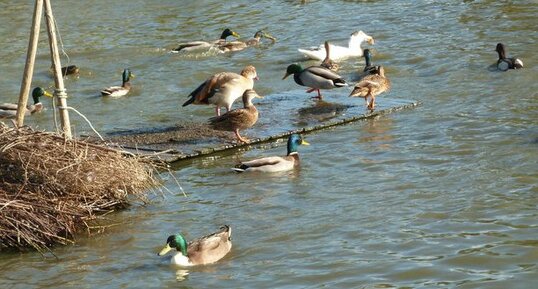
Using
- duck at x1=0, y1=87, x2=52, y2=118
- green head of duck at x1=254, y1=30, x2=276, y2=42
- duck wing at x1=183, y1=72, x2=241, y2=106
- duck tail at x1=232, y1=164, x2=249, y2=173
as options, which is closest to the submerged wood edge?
duck tail at x1=232, y1=164, x2=249, y2=173

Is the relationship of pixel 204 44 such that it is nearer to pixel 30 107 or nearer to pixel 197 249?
pixel 30 107

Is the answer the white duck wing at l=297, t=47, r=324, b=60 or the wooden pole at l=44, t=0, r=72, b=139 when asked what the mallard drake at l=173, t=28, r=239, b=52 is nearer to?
the white duck wing at l=297, t=47, r=324, b=60

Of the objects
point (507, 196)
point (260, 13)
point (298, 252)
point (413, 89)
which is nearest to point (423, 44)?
point (413, 89)

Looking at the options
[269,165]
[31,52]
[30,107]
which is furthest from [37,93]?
[31,52]

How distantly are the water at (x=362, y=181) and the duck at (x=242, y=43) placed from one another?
0.68ft

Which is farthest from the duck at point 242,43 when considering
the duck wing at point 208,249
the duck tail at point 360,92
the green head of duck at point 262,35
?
the duck wing at point 208,249

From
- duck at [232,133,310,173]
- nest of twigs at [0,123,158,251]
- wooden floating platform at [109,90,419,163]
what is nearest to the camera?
nest of twigs at [0,123,158,251]

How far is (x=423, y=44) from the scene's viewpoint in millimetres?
21781

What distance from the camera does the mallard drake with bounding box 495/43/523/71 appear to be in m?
18.7

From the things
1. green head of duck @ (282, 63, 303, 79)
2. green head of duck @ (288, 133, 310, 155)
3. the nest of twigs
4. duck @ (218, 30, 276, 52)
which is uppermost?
the nest of twigs

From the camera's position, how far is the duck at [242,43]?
23.3 metres

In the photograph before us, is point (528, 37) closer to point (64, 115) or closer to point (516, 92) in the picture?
point (516, 92)

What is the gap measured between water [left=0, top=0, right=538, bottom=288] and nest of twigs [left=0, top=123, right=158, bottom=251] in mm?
226

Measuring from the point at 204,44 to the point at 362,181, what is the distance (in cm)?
1050
